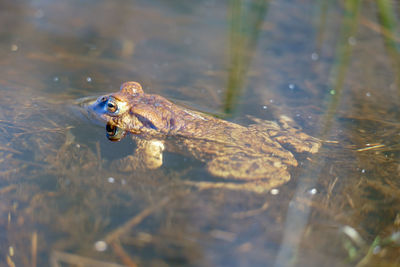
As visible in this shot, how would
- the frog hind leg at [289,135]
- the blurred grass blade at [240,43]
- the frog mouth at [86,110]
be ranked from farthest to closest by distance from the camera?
the blurred grass blade at [240,43]
the frog mouth at [86,110]
the frog hind leg at [289,135]

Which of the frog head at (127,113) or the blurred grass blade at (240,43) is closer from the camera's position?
the frog head at (127,113)

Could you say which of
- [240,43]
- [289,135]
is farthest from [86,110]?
[240,43]

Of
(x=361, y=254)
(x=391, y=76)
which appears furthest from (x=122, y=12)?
(x=361, y=254)

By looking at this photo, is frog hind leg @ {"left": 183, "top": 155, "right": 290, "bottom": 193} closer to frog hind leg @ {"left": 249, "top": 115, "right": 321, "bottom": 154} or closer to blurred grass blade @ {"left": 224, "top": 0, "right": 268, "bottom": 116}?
frog hind leg @ {"left": 249, "top": 115, "right": 321, "bottom": 154}

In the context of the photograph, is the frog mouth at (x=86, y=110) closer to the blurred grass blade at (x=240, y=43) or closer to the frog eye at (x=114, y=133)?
the frog eye at (x=114, y=133)

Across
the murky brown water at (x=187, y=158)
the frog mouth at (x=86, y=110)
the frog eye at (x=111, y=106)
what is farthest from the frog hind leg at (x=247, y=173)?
the frog mouth at (x=86, y=110)

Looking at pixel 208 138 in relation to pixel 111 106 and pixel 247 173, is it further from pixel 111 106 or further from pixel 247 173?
pixel 111 106

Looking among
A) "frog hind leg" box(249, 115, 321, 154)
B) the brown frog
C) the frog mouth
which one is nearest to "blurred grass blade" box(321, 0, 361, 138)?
"frog hind leg" box(249, 115, 321, 154)
